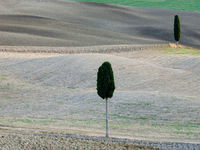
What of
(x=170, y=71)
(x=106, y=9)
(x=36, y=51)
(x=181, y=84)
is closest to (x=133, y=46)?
(x=36, y=51)

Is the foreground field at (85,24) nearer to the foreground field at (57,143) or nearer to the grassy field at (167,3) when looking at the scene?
the grassy field at (167,3)

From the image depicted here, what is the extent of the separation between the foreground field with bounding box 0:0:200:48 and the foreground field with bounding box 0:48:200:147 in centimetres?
1652

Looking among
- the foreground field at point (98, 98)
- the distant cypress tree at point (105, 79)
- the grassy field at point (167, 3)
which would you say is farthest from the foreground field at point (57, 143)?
the grassy field at point (167, 3)

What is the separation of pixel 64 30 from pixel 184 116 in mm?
49773

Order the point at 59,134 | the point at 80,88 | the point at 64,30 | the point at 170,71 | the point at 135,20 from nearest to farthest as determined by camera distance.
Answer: the point at 59,134 → the point at 80,88 → the point at 170,71 → the point at 64,30 → the point at 135,20

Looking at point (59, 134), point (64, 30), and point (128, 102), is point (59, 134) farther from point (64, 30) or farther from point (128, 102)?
point (64, 30)

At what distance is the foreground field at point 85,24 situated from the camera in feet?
226

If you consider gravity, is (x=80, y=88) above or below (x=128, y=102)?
below

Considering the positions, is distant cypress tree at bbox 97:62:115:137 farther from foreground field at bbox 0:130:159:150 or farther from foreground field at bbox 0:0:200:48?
foreground field at bbox 0:0:200:48

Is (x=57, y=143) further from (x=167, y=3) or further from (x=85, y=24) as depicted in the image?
(x=167, y=3)

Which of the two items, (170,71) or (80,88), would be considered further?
(170,71)

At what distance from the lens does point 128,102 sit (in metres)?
31.2

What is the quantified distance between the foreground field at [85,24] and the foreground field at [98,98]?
16517mm

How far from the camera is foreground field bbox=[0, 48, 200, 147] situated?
25719mm
